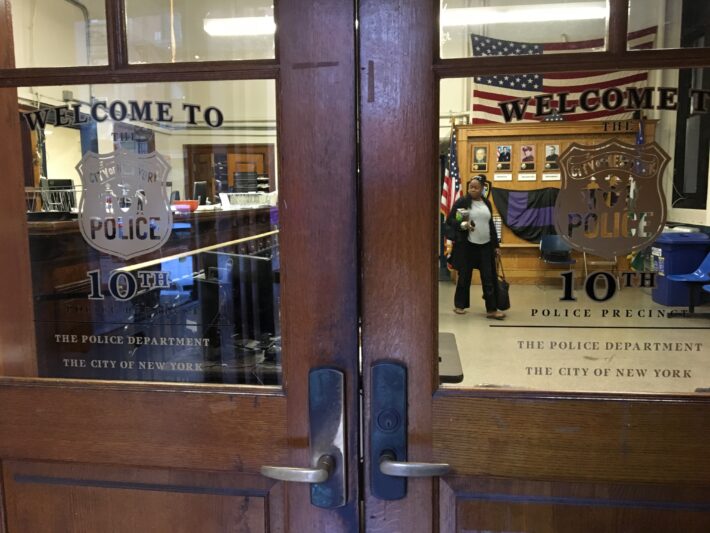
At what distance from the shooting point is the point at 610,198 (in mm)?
992

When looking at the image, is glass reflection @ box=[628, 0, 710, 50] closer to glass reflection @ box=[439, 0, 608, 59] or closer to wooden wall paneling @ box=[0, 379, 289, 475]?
glass reflection @ box=[439, 0, 608, 59]

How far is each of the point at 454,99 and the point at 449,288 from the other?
0.34m

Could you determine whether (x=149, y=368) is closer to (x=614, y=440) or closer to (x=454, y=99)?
(x=454, y=99)

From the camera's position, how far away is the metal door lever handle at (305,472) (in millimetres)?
967

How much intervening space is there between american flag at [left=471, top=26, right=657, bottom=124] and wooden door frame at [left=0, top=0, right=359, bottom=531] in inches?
9.6

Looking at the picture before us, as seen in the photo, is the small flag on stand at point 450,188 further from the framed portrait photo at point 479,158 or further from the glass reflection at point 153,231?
the glass reflection at point 153,231

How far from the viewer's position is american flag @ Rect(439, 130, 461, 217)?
1.01 m

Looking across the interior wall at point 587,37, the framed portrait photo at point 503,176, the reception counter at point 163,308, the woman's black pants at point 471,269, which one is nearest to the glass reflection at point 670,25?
the interior wall at point 587,37

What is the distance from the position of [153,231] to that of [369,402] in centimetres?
53

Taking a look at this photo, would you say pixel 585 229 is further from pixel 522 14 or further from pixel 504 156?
pixel 522 14

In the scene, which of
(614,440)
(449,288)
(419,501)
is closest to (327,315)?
(449,288)

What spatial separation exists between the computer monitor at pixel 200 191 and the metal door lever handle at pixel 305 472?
53 centimetres

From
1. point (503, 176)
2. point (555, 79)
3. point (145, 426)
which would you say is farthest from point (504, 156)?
point (145, 426)

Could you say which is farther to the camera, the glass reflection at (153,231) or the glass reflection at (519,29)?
the glass reflection at (153,231)
